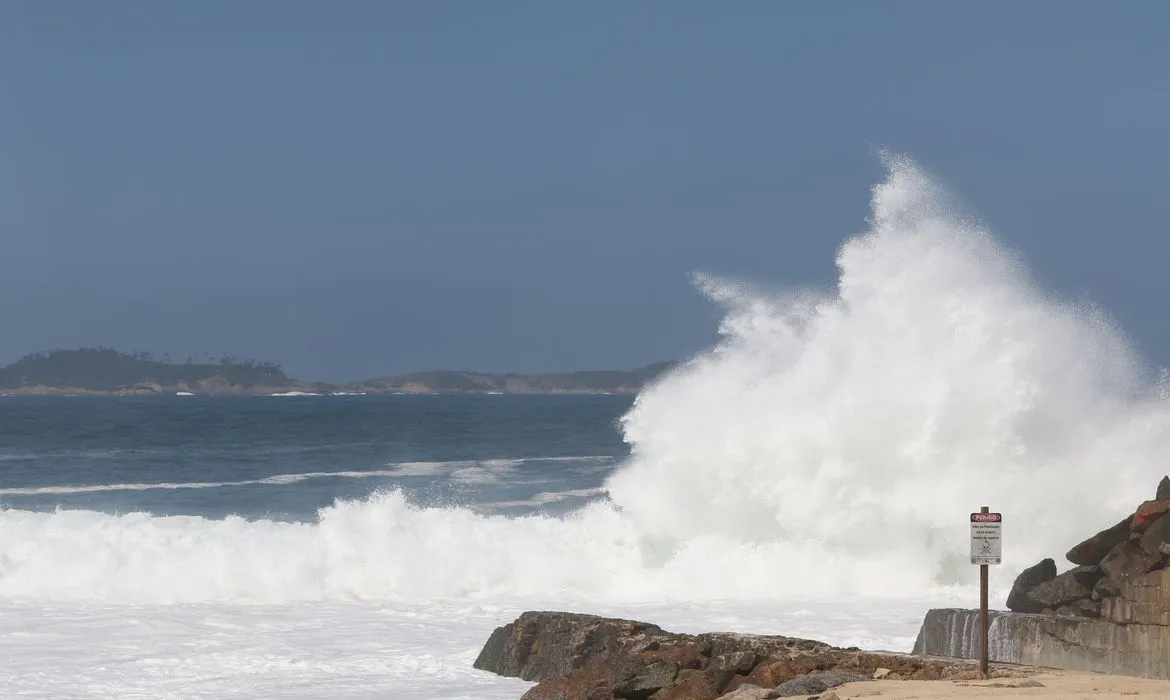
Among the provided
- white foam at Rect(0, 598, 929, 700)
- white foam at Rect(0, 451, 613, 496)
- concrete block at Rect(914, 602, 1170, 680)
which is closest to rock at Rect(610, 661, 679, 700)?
white foam at Rect(0, 598, 929, 700)

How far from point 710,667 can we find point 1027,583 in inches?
151

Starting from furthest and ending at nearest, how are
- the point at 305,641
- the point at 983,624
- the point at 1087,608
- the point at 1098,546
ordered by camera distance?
1. the point at 305,641
2. the point at 1098,546
3. the point at 1087,608
4. the point at 983,624

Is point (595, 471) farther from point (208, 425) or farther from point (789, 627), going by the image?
point (208, 425)

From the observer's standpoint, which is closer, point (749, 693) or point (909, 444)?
point (749, 693)

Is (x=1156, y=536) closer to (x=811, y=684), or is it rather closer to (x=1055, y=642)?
(x=1055, y=642)

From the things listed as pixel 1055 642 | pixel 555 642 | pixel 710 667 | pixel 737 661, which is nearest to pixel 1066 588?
pixel 1055 642

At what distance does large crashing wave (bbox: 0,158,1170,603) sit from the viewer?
67.2 ft

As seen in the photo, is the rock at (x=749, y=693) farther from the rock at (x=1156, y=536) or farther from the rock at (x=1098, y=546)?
the rock at (x=1098, y=546)

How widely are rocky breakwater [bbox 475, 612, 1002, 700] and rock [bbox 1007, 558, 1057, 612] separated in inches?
97.9

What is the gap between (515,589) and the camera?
2064 cm

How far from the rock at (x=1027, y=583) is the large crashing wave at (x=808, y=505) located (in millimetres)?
4431

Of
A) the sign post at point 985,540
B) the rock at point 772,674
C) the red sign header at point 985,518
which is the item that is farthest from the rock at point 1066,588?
the rock at point 772,674

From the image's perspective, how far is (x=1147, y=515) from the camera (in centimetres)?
1324

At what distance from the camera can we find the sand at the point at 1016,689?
985 cm
